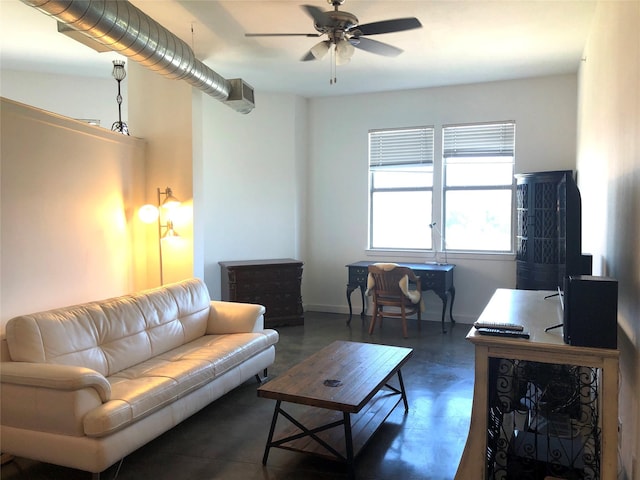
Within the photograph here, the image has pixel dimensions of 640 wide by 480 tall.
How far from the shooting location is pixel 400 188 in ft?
21.7

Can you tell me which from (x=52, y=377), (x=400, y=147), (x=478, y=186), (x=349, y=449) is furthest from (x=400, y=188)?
(x=52, y=377)

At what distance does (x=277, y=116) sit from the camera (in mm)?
6602

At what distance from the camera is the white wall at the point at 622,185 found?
2164mm

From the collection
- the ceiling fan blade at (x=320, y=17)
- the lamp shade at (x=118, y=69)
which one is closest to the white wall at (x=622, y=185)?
the ceiling fan blade at (x=320, y=17)

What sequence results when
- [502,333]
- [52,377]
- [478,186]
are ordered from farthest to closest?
[478,186], [52,377], [502,333]

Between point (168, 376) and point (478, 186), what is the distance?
4.69 meters

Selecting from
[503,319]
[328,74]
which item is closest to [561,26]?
[328,74]

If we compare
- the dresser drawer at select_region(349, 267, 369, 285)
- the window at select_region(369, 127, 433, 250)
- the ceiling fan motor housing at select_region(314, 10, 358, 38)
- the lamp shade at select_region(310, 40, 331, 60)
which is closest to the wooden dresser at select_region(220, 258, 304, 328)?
the dresser drawer at select_region(349, 267, 369, 285)

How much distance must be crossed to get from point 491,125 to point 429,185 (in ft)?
3.54

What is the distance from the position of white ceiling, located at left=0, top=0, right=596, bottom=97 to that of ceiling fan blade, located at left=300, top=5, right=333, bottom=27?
538mm

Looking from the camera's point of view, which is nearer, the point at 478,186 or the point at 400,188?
the point at 478,186

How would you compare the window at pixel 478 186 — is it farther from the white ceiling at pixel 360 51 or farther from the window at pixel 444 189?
the white ceiling at pixel 360 51

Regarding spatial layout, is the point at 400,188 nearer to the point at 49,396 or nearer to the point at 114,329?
the point at 114,329

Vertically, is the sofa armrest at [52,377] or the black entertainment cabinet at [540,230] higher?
the black entertainment cabinet at [540,230]
